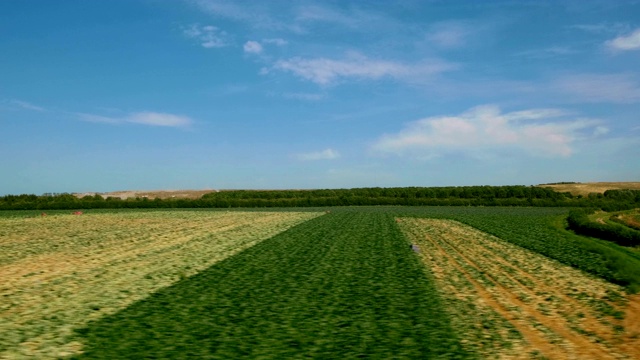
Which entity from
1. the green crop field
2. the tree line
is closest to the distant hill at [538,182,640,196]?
the tree line

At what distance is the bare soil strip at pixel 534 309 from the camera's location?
1136 cm

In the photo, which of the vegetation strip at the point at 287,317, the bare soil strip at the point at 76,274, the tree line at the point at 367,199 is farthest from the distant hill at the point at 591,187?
the vegetation strip at the point at 287,317

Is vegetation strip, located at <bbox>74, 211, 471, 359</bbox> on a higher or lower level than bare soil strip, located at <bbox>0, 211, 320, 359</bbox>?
lower

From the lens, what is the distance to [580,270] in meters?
22.7

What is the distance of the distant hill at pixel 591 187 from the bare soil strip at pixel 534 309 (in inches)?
4612

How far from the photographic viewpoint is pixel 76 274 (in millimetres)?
18328

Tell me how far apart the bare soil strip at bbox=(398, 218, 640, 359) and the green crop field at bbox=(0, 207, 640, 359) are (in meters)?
0.06

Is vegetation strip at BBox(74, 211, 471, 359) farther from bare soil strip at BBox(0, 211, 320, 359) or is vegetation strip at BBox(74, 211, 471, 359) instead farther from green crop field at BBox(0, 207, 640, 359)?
bare soil strip at BBox(0, 211, 320, 359)

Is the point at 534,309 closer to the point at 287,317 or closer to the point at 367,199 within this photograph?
the point at 287,317

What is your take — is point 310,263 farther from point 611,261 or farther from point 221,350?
point 611,261

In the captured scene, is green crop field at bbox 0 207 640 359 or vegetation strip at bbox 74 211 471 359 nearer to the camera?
vegetation strip at bbox 74 211 471 359

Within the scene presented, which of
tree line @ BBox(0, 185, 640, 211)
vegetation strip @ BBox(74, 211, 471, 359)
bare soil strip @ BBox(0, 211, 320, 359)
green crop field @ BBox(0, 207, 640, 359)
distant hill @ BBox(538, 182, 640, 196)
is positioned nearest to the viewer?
vegetation strip @ BBox(74, 211, 471, 359)

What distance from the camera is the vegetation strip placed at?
34.0 ft

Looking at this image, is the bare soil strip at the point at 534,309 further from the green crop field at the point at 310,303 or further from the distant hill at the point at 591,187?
the distant hill at the point at 591,187
